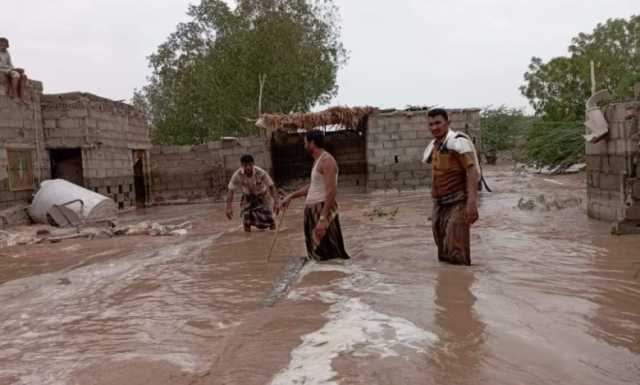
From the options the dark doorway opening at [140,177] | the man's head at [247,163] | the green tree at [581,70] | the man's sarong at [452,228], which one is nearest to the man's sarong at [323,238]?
the man's sarong at [452,228]

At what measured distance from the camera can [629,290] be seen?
3.91 m

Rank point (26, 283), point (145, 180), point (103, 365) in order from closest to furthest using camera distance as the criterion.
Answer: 1. point (103, 365)
2. point (26, 283)
3. point (145, 180)

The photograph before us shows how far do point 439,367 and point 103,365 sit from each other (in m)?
1.59

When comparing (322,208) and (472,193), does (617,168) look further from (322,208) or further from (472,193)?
(322,208)

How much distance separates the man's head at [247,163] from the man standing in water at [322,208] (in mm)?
2354

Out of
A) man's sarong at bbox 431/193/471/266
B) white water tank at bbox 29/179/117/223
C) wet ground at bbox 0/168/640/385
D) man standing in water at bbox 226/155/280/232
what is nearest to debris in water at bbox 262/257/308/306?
wet ground at bbox 0/168/640/385

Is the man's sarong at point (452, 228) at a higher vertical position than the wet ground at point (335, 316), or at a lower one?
higher

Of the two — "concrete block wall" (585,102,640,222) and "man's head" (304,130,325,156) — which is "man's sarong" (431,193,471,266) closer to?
"man's head" (304,130,325,156)

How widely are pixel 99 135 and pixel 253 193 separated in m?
7.33

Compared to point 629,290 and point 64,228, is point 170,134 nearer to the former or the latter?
point 64,228

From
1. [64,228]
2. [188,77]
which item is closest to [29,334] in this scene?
[64,228]

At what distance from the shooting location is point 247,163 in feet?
→ 24.5

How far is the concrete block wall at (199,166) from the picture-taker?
16.7m

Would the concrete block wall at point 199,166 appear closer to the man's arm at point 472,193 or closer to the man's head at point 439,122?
the man's head at point 439,122
